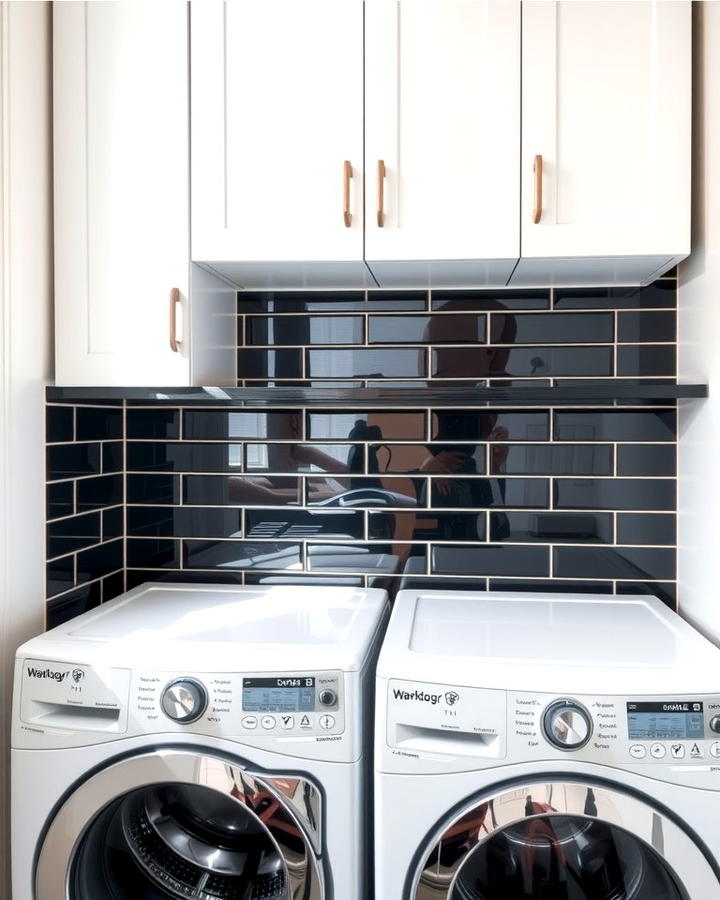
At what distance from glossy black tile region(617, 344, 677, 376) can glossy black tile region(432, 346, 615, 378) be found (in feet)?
0.10

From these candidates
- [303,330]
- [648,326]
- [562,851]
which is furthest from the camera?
[303,330]

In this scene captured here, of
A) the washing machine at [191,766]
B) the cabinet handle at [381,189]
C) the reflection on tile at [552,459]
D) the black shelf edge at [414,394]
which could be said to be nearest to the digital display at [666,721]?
the washing machine at [191,766]

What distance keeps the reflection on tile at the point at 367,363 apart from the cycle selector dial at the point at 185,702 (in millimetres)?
922

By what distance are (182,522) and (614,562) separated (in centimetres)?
118

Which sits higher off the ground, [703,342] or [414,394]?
[703,342]

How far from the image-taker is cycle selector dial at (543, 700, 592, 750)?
127 cm

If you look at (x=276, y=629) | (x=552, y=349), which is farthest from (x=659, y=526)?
(x=276, y=629)

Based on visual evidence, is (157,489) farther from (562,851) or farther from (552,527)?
(562,851)

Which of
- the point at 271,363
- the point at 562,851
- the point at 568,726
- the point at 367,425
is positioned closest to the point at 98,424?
the point at 271,363

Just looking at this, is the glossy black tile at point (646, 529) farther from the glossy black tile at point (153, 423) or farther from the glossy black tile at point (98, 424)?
the glossy black tile at point (98, 424)

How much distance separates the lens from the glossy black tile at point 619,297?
1.88 metres

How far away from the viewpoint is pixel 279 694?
4.47ft

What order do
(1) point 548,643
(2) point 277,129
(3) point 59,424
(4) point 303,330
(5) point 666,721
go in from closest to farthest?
1. (5) point 666,721
2. (1) point 548,643
3. (2) point 277,129
4. (3) point 59,424
5. (4) point 303,330

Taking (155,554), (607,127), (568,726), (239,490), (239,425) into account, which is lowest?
(568,726)
